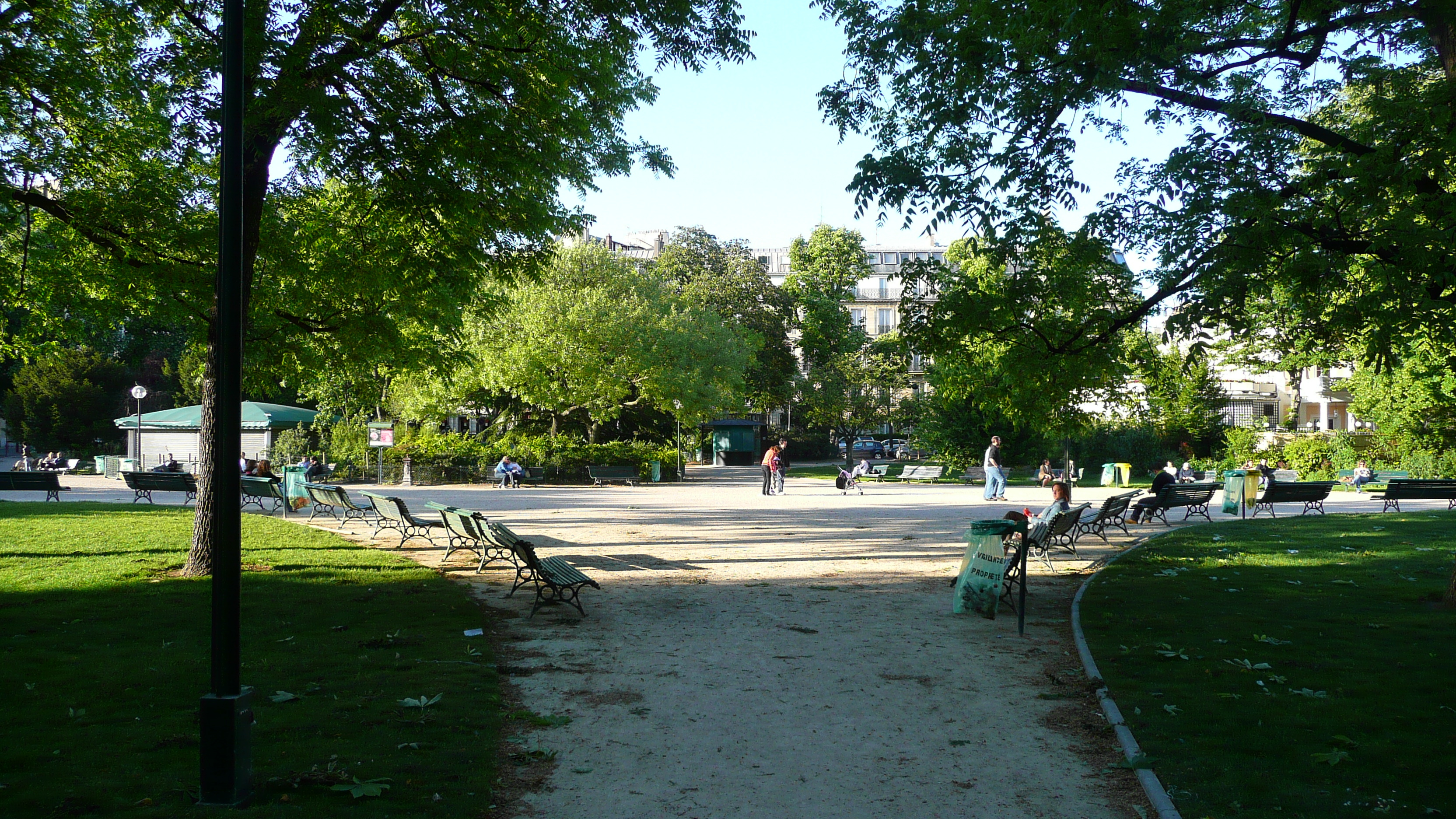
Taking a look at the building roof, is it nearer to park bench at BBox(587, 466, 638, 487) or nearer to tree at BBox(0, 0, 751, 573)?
park bench at BBox(587, 466, 638, 487)

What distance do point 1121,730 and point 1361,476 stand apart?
30993mm

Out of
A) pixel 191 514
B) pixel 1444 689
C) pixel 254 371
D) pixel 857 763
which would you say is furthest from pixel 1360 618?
pixel 191 514

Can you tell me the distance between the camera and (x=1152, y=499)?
62.2 feet

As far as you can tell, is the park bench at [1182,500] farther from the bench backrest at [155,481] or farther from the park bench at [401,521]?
the bench backrest at [155,481]

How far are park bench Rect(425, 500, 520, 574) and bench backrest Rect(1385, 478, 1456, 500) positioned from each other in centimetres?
1994

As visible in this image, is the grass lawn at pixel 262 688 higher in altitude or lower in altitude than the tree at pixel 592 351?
lower

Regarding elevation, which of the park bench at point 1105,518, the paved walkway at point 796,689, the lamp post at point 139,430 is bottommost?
the paved walkway at point 796,689

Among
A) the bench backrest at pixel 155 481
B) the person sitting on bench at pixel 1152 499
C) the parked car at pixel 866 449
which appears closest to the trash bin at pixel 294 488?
the bench backrest at pixel 155 481

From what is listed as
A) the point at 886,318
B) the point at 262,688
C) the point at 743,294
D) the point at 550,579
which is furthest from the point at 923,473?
the point at 886,318

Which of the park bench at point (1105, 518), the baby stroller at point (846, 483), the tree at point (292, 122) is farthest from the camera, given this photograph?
the baby stroller at point (846, 483)

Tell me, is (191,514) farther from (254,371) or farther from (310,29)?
(310,29)

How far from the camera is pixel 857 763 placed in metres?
5.42

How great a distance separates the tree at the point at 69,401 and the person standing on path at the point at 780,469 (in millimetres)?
39022

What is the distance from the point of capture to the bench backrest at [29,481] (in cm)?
2233
